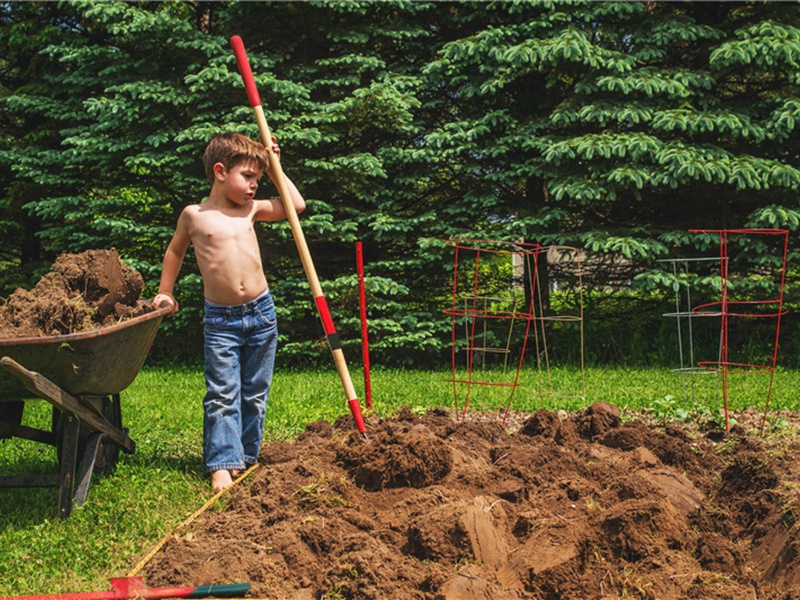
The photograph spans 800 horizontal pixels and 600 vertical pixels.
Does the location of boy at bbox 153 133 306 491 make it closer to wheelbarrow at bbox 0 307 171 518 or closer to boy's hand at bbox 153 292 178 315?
boy's hand at bbox 153 292 178 315

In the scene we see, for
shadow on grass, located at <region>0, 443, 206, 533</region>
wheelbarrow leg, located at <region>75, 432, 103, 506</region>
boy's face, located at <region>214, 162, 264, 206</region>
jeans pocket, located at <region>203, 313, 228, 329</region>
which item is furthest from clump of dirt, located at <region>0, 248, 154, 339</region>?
shadow on grass, located at <region>0, 443, 206, 533</region>

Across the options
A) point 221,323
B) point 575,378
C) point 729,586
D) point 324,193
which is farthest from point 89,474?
point 324,193

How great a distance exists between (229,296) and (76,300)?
2.45 ft

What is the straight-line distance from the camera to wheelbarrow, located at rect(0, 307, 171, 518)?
3.65 meters

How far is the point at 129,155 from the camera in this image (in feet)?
34.3

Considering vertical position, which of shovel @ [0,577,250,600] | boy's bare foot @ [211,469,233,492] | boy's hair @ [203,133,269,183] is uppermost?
boy's hair @ [203,133,269,183]

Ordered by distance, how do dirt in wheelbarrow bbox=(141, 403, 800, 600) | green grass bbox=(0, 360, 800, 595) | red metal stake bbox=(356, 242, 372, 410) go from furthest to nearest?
red metal stake bbox=(356, 242, 372, 410), green grass bbox=(0, 360, 800, 595), dirt in wheelbarrow bbox=(141, 403, 800, 600)

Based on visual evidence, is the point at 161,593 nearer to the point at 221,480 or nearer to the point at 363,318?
the point at 221,480

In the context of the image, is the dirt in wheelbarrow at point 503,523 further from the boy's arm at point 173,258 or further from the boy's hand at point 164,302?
the boy's arm at point 173,258

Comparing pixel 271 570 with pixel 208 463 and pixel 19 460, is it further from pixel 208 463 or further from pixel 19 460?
pixel 19 460

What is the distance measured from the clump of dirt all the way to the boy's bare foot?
2.99 ft

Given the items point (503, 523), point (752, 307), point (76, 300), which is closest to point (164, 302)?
point (76, 300)

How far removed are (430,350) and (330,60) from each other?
3461mm

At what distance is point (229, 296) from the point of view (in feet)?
14.8
